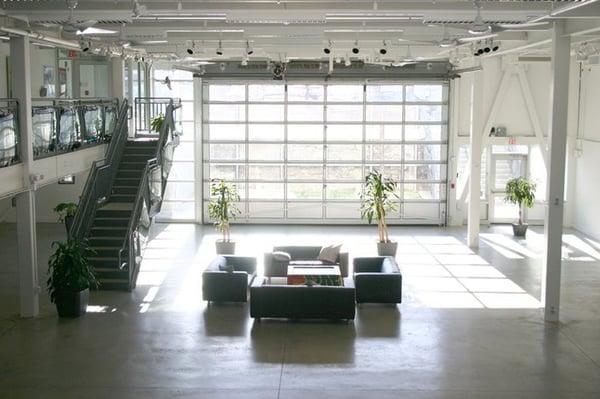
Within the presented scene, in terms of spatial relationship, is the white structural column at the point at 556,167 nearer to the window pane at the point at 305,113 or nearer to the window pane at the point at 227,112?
the window pane at the point at 305,113

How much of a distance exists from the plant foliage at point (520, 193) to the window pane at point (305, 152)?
6139 mm

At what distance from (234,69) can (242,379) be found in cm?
1579

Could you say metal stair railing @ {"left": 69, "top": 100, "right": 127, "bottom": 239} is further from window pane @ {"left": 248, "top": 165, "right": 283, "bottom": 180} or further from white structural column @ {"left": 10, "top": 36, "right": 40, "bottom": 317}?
window pane @ {"left": 248, "top": 165, "right": 283, "bottom": 180}

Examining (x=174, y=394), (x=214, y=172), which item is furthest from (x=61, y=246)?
(x=214, y=172)

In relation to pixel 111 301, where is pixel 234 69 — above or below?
above

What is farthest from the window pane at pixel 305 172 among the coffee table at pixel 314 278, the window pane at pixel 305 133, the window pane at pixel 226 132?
the coffee table at pixel 314 278

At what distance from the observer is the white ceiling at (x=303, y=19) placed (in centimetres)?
1197

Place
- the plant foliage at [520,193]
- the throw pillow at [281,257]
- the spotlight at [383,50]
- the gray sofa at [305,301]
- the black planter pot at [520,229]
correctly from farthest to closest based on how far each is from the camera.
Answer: the plant foliage at [520,193]
the black planter pot at [520,229]
the throw pillow at [281,257]
the spotlight at [383,50]
the gray sofa at [305,301]

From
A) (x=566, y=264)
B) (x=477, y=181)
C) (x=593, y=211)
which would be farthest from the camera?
(x=593, y=211)

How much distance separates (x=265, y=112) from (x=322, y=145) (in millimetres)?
2167

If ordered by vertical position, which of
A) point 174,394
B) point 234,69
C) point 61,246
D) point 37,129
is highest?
point 234,69

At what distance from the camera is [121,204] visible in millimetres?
19141

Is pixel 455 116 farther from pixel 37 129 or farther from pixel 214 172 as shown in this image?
pixel 37 129

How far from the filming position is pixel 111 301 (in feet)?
53.5
